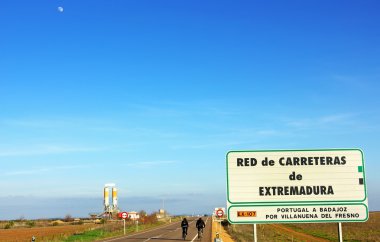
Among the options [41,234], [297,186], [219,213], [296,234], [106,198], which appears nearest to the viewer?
[297,186]

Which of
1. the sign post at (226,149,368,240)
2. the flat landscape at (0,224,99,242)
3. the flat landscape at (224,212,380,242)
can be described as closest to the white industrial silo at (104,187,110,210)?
the flat landscape at (0,224,99,242)

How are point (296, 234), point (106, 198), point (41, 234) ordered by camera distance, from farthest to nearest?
point (106, 198)
point (296, 234)
point (41, 234)

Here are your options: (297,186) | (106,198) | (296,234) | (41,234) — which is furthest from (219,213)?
(106,198)

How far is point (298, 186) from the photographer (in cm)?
1083

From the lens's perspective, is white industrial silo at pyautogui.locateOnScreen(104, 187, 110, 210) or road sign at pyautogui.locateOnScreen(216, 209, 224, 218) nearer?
road sign at pyautogui.locateOnScreen(216, 209, 224, 218)

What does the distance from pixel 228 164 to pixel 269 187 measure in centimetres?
107

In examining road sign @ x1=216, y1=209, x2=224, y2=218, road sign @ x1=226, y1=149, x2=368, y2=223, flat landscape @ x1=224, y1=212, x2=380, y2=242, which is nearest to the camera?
road sign @ x1=226, y1=149, x2=368, y2=223

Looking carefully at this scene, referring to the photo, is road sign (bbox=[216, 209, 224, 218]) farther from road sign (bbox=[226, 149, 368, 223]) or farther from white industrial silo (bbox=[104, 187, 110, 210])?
white industrial silo (bbox=[104, 187, 110, 210])

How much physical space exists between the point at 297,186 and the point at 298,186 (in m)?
0.02

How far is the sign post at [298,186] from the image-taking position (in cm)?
1071

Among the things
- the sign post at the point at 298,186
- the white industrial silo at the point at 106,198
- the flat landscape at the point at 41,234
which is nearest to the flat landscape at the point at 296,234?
the flat landscape at the point at 41,234

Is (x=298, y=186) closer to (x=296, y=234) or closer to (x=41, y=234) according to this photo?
(x=296, y=234)

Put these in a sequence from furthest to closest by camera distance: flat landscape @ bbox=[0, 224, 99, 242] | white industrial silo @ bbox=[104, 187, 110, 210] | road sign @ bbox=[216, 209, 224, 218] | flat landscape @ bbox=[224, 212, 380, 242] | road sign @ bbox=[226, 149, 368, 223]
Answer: white industrial silo @ bbox=[104, 187, 110, 210] < flat landscape @ bbox=[0, 224, 99, 242] < flat landscape @ bbox=[224, 212, 380, 242] < road sign @ bbox=[216, 209, 224, 218] < road sign @ bbox=[226, 149, 368, 223]

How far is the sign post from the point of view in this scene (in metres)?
10.7
